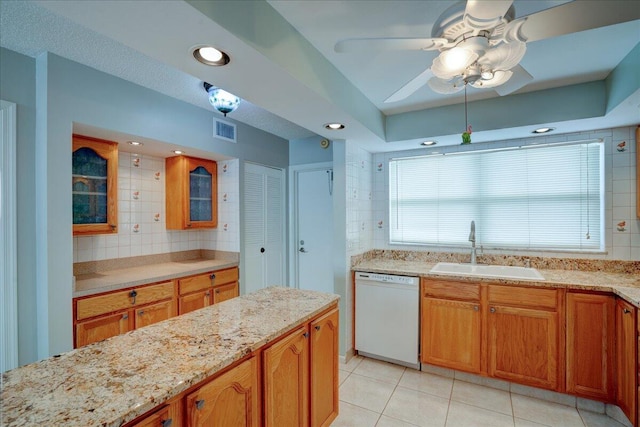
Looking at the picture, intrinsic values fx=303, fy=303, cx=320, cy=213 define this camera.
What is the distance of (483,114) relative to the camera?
2496 mm

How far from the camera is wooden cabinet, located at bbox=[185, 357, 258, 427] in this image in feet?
3.24

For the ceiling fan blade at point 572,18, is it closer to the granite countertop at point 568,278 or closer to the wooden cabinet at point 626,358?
the granite countertop at point 568,278

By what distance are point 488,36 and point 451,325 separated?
2170 millimetres

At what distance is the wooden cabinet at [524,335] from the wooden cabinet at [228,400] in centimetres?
201

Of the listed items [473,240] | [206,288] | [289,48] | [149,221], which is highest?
[289,48]

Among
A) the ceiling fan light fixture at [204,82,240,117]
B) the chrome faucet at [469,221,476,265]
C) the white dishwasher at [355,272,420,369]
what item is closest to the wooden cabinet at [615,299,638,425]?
the chrome faucet at [469,221,476,265]

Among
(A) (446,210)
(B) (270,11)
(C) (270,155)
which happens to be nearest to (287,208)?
(C) (270,155)

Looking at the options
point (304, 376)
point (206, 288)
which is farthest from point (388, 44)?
point (206, 288)

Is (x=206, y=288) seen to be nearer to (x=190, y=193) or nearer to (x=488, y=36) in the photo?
(x=190, y=193)

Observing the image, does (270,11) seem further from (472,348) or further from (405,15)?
(472,348)

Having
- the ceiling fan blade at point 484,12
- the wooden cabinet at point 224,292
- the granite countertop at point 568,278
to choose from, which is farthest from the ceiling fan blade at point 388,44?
the wooden cabinet at point 224,292

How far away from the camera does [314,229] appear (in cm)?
383

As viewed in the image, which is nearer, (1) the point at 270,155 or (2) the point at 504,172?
(2) the point at 504,172

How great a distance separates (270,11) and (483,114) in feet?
6.35
